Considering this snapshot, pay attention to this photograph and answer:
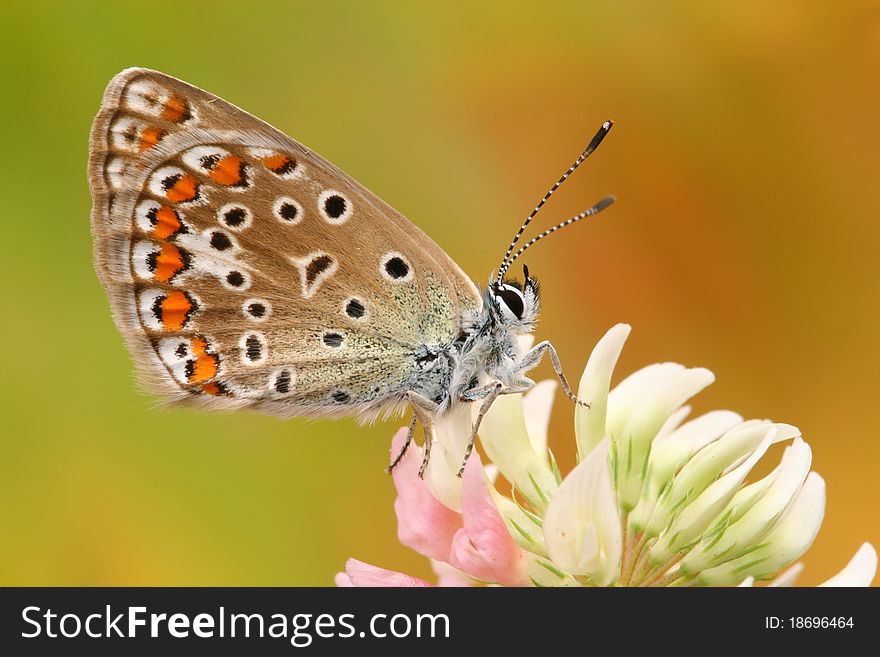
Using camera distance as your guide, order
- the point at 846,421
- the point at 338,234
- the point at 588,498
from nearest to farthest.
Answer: the point at 588,498
the point at 338,234
the point at 846,421

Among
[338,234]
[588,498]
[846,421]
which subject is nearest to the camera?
[588,498]

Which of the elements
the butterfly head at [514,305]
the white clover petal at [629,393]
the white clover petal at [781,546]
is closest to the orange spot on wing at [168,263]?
the butterfly head at [514,305]

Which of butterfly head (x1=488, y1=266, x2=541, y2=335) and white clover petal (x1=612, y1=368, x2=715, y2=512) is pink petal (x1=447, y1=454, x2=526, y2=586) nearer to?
white clover petal (x1=612, y1=368, x2=715, y2=512)

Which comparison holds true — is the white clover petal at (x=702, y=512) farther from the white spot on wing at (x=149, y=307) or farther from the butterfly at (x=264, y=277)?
the white spot on wing at (x=149, y=307)

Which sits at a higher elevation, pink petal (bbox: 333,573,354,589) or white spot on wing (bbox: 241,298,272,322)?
white spot on wing (bbox: 241,298,272,322)

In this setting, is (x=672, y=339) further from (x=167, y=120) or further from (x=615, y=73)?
(x=167, y=120)

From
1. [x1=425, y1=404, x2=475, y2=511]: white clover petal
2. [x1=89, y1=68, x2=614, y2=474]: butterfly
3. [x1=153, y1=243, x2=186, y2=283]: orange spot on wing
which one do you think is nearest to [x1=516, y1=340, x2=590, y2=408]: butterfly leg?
[x1=89, y1=68, x2=614, y2=474]: butterfly

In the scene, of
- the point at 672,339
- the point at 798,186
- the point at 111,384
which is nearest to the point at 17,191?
the point at 111,384
